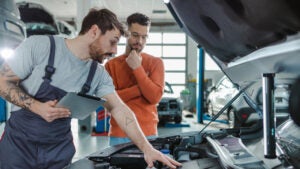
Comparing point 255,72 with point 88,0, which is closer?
point 255,72

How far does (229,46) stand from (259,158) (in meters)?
0.41

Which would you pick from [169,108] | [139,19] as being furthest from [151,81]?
[169,108]

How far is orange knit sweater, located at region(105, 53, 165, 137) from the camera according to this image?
1831 millimetres

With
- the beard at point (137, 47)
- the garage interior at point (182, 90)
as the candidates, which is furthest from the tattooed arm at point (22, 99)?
the beard at point (137, 47)

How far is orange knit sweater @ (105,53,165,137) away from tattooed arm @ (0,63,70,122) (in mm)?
567

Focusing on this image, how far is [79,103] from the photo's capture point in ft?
4.33

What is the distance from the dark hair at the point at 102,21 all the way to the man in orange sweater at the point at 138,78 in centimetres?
25

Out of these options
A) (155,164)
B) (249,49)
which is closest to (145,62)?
(155,164)

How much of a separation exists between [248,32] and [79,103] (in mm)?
748

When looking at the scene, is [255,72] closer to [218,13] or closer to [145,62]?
[218,13]

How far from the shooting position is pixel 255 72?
101cm

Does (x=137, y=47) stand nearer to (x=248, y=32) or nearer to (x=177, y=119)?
(x=248, y=32)

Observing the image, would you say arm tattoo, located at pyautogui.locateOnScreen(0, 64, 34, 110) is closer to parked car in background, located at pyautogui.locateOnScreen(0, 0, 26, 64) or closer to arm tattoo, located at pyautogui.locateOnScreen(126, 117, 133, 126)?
arm tattoo, located at pyautogui.locateOnScreen(126, 117, 133, 126)

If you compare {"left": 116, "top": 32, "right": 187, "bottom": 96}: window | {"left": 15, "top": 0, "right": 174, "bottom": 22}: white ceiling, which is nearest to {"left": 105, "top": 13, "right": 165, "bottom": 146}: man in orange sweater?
{"left": 15, "top": 0, "right": 174, "bottom": 22}: white ceiling
